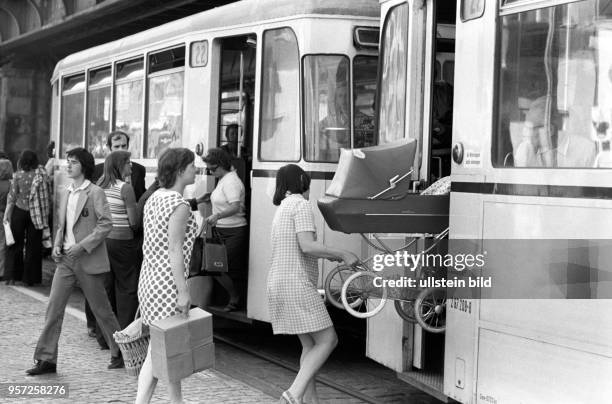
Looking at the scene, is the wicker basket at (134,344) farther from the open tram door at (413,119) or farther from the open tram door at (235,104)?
the open tram door at (235,104)

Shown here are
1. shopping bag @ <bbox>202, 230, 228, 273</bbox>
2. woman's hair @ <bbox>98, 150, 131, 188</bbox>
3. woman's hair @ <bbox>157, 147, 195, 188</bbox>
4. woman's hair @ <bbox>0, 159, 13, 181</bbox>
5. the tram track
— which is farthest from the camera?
woman's hair @ <bbox>0, 159, 13, 181</bbox>

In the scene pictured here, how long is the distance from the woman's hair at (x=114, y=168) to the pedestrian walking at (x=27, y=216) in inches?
201

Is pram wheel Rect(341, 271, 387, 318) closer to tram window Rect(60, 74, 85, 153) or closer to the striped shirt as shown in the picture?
the striped shirt

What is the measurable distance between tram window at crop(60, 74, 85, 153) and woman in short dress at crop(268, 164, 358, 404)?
7905 mm

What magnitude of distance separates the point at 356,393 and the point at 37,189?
7058 millimetres

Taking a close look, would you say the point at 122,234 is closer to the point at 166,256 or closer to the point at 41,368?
the point at 41,368

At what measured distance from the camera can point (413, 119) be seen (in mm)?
7102

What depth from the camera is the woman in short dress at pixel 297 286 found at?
6797mm

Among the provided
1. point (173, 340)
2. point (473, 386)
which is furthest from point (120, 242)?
point (473, 386)

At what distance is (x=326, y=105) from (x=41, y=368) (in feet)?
9.79

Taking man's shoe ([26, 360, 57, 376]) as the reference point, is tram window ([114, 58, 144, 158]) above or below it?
above

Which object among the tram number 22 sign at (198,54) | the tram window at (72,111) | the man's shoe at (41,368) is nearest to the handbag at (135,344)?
the man's shoe at (41,368)

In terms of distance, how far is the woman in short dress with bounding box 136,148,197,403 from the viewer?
6242mm

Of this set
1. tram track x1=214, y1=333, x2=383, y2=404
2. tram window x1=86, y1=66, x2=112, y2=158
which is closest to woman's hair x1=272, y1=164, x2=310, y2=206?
tram track x1=214, y1=333, x2=383, y2=404
